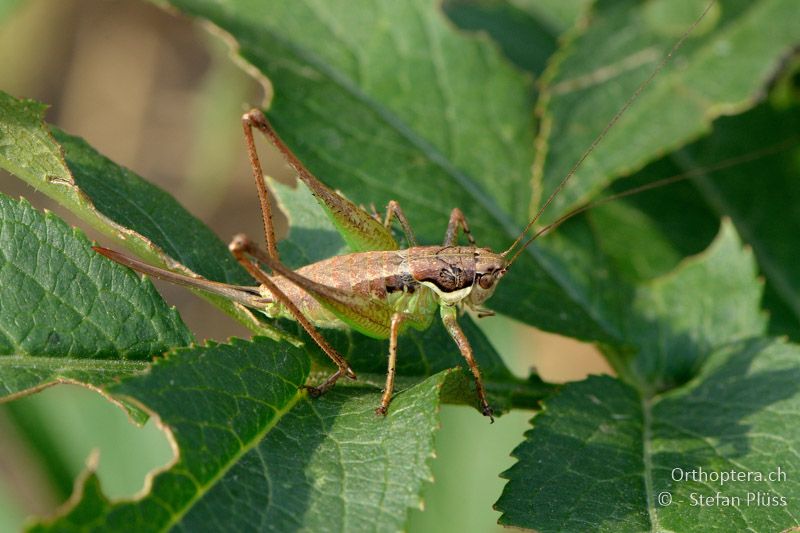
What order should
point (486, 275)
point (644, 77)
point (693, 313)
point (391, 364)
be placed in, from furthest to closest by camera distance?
point (644, 77), point (693, 313), point (486, 275), point (391, 364)

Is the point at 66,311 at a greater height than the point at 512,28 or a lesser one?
lesser

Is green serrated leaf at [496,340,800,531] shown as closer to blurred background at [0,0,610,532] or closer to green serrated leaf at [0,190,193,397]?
green serrated leaf at [0,190,193,397]

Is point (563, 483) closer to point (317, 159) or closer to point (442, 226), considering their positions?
point (442, 226)

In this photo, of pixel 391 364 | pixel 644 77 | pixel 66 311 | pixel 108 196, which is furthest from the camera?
pixel 644 77

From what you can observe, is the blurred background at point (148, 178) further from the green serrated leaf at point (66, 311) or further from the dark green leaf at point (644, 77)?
the green serrated leaf at point (66, 311)

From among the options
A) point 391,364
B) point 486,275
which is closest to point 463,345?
point 391,364

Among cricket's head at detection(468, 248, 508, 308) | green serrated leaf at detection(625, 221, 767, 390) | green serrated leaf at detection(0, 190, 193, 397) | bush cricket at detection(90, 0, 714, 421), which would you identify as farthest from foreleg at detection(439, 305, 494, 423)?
green serrated leaf at detection(0, 190, 193, 397)

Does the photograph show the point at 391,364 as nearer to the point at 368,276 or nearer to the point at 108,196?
the point at 368,276
